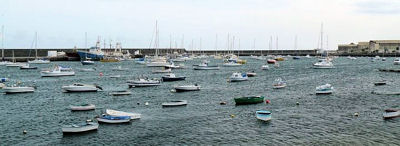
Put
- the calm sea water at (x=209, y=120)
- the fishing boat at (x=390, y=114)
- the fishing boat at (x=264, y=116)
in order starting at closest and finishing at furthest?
the calm sea water at (x=209, y=120)
the fishing boat at (x=264, y=116)
the fishing boat at (x=390, y=114)

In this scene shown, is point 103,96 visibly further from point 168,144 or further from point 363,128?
point 363,128

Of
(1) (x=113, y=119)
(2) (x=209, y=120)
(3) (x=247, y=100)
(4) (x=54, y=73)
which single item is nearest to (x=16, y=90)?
(1) (x=113, y=119)

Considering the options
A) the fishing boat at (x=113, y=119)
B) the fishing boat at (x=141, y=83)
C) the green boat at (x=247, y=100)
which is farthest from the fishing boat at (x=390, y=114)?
the fishing boat at (x=141, y=83)

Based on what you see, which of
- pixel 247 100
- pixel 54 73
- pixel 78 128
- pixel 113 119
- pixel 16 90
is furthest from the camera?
pixel 54 73

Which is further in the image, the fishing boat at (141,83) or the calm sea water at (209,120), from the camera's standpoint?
the fishing boat at (141,83)

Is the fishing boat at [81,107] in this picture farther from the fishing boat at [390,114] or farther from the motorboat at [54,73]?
the motorboat at [54,73]

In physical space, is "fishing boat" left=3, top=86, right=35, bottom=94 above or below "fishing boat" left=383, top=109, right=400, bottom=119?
above

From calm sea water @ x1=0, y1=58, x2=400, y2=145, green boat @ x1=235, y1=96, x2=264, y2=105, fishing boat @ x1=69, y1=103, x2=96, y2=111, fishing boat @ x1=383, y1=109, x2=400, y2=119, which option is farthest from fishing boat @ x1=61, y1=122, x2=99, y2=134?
fishing boat @ x1=383, y1=109, x2=400, y2=119

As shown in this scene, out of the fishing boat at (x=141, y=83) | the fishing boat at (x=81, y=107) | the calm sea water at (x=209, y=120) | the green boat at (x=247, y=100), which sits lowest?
the calm sea water at (x=209, y=120)

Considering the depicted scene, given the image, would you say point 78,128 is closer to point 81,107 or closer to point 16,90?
point 81,107

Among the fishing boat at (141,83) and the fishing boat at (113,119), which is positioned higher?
the fishing boat at (141,83)

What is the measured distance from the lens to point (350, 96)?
66.8 meters

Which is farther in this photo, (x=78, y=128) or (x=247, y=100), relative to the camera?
(x=247, y=100)

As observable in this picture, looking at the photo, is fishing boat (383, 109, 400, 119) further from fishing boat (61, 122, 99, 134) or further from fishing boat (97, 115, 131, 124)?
fishing boat (61, 122, 99, 134)
